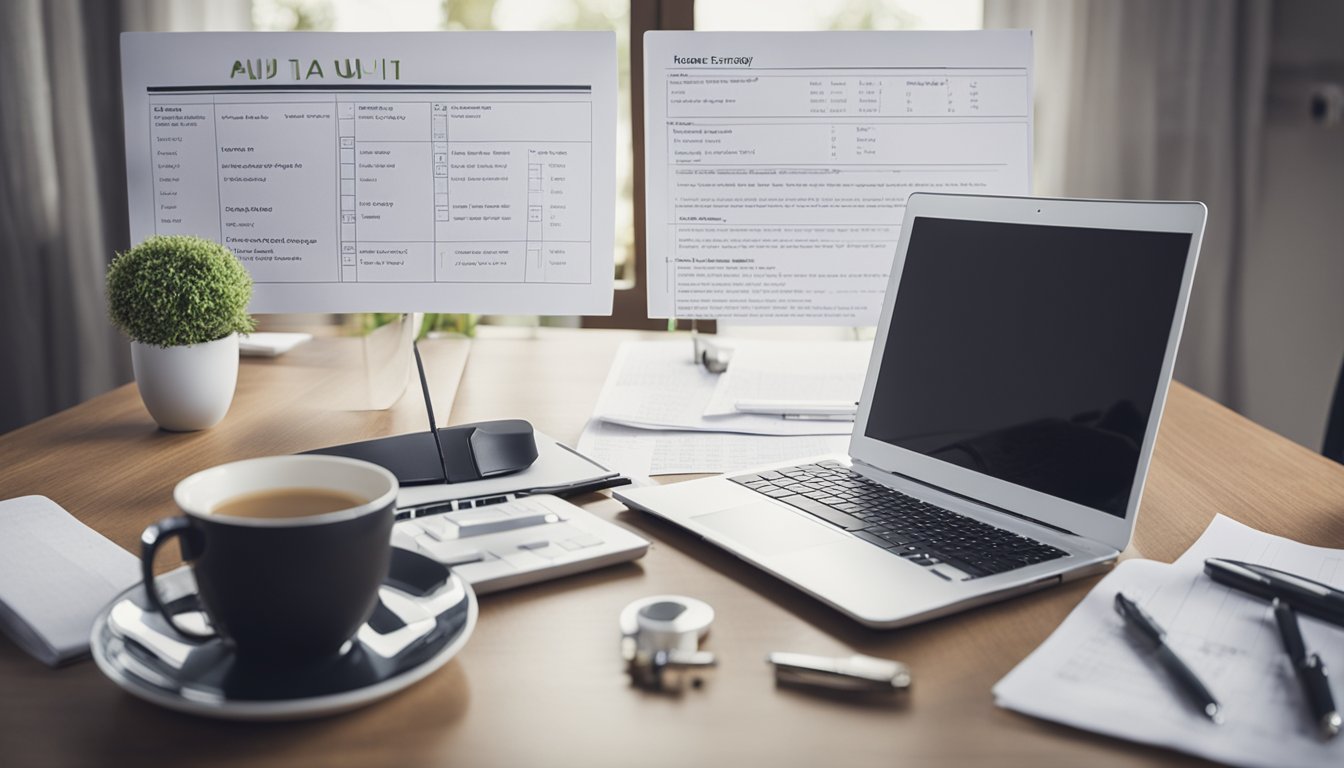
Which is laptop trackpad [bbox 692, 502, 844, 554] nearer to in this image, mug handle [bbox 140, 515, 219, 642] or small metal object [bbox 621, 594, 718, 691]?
small metal object [bbox 621, 594, 718, 691]

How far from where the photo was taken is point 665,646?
61 cm

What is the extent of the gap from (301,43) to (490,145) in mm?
234

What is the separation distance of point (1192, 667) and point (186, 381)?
A: 920 millimetres

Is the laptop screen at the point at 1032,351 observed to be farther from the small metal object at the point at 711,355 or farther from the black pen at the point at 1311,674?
the small metal object at the point at 711,355

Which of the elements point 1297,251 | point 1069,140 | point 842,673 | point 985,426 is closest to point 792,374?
point 985,426

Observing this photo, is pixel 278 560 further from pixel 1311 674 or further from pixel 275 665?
pixel 1311 674

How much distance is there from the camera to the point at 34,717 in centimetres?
55

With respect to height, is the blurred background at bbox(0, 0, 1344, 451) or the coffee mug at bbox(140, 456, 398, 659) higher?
the blurred background at bbox(0, 0, 1344, 451)

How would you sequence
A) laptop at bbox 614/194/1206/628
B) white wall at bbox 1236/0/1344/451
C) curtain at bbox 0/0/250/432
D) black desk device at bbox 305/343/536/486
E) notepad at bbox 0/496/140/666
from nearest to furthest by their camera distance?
notepad at bbox 0/496/140/666 < laptop at bbox 614/194/1206/628 < black desk device at bbox 305/343/536/486 < white wall at bbox 1236/0/1344/451 < curtain at bbox 0/0/250/432

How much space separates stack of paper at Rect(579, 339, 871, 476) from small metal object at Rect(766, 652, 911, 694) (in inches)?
15.3

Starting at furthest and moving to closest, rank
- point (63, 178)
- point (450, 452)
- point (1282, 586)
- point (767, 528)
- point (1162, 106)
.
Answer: point (63, 178) < point (1162, 106) < point (450, 452) < point (767, 528) < point (1282, 586)

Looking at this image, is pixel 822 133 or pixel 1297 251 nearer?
pixel 822 133

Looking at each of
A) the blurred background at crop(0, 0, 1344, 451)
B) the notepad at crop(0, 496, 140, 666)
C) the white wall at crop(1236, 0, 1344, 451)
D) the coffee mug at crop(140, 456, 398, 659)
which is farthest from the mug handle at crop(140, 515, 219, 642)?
the white wall at crop(1236, 0, 1344, 451)

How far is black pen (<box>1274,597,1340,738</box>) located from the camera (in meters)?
0.52
